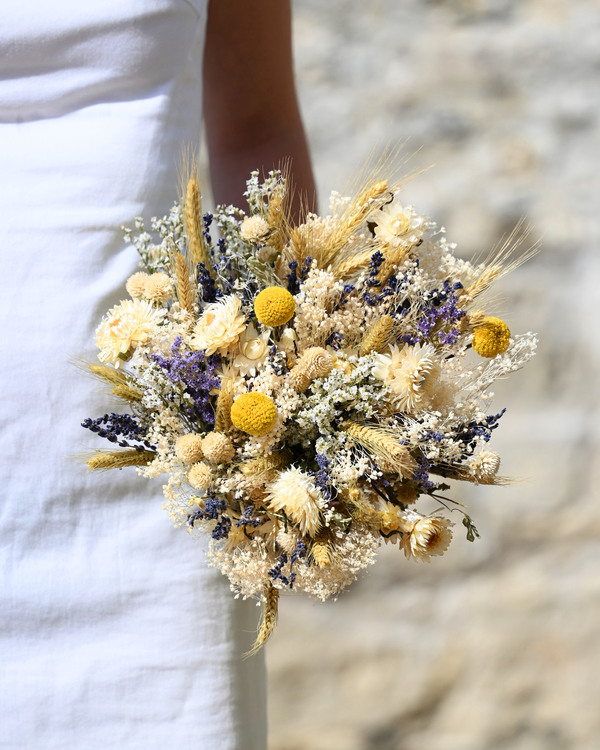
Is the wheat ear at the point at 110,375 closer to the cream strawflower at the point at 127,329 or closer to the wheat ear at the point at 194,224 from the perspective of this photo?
the cream strawflower at the point at 127,329

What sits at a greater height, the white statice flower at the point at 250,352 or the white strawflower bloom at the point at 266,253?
the white strawflower bloom at the point at 266,253

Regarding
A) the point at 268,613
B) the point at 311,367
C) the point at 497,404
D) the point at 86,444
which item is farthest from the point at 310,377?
the point at 497,404

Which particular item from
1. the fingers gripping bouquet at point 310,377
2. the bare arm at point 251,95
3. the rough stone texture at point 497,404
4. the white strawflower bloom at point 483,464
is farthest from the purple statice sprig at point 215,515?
the rough stone texture at point 497,404

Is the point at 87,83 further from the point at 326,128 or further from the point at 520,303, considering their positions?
the point at 520,303

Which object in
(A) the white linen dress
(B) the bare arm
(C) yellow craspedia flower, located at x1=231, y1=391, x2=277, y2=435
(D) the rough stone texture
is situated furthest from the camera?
(D) the rough stone texture

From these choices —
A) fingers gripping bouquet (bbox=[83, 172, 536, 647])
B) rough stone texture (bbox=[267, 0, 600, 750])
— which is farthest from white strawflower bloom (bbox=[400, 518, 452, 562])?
rough stone texture (bbox=[267, 0, 600, 750])

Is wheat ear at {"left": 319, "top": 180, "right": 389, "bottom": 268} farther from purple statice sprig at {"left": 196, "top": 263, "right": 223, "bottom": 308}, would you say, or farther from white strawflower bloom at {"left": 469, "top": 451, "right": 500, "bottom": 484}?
white strawflower bloom at {"left": 469, "top": 451, "right": 500, "bottom": 484}
